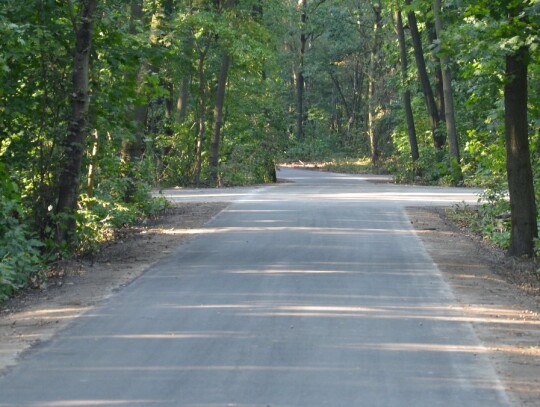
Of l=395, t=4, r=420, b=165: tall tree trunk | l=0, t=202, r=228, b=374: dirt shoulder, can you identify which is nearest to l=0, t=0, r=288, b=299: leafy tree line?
l=0, t=202, r=228, b=374: dirt shoulder

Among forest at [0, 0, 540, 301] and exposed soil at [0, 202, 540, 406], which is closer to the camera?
exposed soil at [0, 202, 540, 406]

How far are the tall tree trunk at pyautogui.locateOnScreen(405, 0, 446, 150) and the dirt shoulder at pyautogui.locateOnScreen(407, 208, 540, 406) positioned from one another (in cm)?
2176

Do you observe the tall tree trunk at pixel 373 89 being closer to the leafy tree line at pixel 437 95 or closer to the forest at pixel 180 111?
the leafy tree line at pixel 437 95

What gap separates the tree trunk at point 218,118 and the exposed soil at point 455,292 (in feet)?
54.9

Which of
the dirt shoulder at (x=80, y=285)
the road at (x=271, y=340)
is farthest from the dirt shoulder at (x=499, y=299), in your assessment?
the dirt shoulder at (x=80, y=285)

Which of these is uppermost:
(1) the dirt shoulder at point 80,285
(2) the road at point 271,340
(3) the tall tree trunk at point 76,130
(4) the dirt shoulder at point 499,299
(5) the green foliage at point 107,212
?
(3) the tall tree trunk at point 76,130

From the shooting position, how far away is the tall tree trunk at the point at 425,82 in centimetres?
4034

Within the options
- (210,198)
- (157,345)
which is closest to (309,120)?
(210,198)

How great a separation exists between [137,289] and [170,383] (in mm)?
4727

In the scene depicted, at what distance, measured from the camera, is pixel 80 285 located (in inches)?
491

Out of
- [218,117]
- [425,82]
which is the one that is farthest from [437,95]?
[218,117]

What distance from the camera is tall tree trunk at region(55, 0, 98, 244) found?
14.4m

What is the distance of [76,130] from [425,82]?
28.4 meters

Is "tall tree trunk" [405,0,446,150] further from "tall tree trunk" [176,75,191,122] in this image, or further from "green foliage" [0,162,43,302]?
"green foliage" [0,162,43,302]
